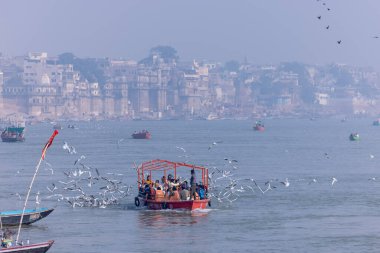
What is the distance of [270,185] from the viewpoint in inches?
2388

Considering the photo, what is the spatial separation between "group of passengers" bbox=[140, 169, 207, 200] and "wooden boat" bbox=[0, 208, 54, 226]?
5632 mm

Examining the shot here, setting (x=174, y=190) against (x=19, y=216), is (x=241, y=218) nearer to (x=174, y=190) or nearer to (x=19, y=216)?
(x=174, y=190)

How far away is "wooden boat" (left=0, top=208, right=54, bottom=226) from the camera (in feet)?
134

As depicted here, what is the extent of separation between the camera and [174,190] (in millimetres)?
46844

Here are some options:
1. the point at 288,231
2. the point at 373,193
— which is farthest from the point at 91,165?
the point at 288,231

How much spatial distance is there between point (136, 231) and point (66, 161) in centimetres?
3973

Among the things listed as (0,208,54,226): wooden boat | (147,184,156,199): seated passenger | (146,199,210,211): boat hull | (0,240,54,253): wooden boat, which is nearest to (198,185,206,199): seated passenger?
(146,199,210,211): boat hull

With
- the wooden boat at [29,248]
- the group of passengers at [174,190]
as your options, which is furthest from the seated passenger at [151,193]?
the wooden boat at [29,248]

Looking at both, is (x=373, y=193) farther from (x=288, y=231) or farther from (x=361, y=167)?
(x=361, y=167)

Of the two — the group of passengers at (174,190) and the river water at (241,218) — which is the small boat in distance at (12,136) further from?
the group of passengers at (174,190)

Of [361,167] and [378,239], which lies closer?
[378,239]

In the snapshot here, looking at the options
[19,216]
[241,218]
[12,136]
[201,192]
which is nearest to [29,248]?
[19,216]

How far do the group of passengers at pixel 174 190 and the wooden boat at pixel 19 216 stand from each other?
5632mm

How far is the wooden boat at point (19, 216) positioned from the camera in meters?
40.9
